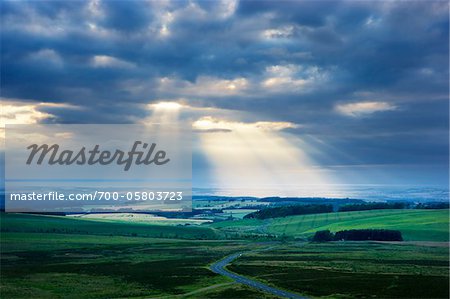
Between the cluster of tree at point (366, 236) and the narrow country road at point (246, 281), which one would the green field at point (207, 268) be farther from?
the cluster of tree at point (366, 236)

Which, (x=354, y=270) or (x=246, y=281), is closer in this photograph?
(x=246, y=281)

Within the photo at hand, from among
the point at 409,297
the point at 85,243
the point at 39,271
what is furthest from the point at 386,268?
the point at 85,243

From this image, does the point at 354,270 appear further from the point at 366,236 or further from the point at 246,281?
the point at 366,236

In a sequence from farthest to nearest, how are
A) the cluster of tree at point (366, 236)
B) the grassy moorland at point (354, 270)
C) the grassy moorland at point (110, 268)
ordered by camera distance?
the cluster of tree at point (366, 236) < the grassy moorland at point (110, 268) < the grassy moorland at point (354, 270)

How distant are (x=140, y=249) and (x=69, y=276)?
6429cm

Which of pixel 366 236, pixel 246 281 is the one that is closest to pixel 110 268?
pixel 246 281

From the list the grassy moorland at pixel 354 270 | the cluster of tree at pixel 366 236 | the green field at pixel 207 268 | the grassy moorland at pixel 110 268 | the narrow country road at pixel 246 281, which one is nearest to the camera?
the narrow country road at pixel 246 281

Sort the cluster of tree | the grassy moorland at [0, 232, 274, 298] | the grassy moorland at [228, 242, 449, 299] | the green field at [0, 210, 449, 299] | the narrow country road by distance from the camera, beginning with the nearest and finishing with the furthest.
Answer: the narrow country road, the grassy moorland at [228, 242, 449, 299], the green field at [0, 210, 449, 299], the grassy moorland at [0, 232, 274, 298], the cluster of tree

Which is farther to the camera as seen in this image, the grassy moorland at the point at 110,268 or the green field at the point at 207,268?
the grassy moorland at the point at 110,268

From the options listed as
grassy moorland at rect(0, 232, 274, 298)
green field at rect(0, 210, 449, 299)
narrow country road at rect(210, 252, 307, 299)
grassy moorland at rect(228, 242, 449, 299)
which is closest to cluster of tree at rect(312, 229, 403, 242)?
green field at rect(0, 210, 449, 299)

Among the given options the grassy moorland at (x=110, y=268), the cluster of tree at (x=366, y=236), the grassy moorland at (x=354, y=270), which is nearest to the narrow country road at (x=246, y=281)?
the grassy moorland at (x=354, y=270)

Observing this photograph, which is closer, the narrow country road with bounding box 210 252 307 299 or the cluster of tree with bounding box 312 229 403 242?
the narrow country road with bounding box 210 252 307 299

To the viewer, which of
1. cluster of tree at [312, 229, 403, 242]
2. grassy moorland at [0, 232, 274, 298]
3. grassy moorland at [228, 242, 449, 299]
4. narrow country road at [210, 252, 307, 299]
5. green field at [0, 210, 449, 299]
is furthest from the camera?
cluster of tree at [312, 229, 403, 242]

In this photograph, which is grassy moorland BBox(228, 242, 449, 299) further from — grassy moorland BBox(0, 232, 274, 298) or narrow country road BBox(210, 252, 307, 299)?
grassy moorland BBox(0, 232, 274, 298)
